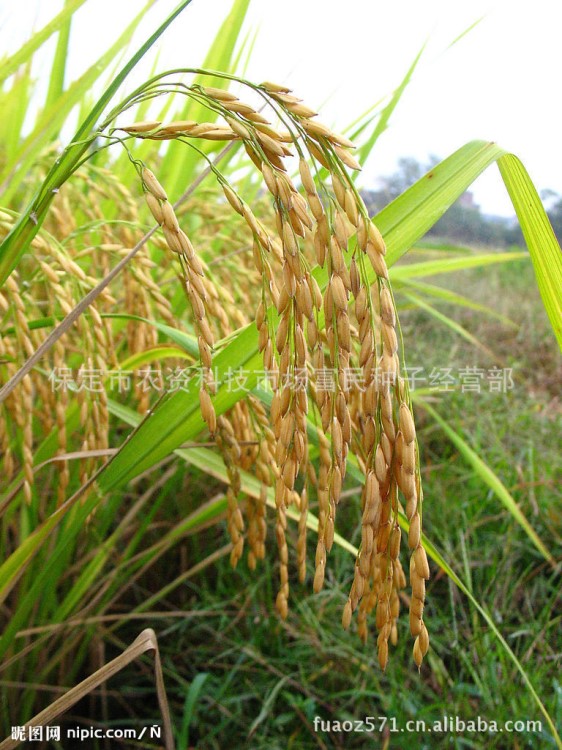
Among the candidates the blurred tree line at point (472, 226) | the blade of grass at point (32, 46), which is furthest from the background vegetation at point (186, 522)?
A: the blurred tree line at point (472, 226)

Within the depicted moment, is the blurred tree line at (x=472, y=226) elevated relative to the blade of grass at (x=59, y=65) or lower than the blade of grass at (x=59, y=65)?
elevated

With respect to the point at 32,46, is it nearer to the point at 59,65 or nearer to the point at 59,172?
the point at 59,65

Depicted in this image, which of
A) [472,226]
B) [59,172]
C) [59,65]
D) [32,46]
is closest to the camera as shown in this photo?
[59,172]

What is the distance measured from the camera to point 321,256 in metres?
0.48

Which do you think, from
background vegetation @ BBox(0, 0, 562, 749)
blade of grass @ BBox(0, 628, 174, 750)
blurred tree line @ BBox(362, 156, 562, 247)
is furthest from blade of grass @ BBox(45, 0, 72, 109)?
blurred tree line @ BBox(362, 156, 562, 247)

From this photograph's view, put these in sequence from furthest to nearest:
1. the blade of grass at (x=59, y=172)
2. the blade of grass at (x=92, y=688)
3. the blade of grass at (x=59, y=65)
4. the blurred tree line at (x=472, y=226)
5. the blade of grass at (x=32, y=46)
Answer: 1. the blurred tree line at (x=472, y=226)
2. the blade of grass at (x=59, y=65)
3. the blade of grass at (x=32, y=46)
4. the blade of grass at (x=92, y=688)
5. the blade of grass at (x=59, y=172)

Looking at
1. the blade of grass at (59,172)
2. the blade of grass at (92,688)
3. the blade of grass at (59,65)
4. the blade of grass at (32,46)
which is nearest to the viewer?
the blade of grass at (59,172)

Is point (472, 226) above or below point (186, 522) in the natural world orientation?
above

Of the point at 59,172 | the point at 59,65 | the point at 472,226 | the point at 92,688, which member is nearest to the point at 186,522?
the point at 92,688

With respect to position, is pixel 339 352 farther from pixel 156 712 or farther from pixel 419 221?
pixel 156 712

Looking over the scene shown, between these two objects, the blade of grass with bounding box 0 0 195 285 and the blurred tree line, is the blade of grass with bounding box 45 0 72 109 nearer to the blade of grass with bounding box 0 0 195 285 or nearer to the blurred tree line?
the blade of grass with bounding box 0 0 195 285

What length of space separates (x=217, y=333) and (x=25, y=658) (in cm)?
67

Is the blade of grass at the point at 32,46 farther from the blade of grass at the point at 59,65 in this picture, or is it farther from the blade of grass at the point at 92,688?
the blade of grass at the point at 92,688

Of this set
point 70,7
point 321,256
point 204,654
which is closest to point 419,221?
point 321,256
